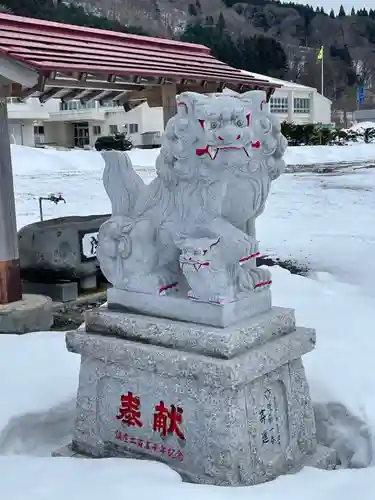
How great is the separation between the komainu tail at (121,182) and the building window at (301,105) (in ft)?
123

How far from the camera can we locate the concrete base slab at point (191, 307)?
8.91 ft

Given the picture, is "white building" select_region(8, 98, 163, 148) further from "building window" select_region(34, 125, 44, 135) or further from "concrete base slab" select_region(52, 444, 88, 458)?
"concrete base slab" select_region(52, 444, 88, 458)

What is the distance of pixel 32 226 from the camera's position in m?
6.70

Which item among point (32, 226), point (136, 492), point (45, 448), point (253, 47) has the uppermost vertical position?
point (253, 47)

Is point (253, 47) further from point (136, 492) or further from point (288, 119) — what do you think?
point (136, 492)

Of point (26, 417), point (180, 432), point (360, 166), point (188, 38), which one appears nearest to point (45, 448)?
point (26, 417)

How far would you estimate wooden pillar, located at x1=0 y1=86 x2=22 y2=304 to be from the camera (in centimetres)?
529

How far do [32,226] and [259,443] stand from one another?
4569 millimetres

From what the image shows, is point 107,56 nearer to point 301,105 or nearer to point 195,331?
point 195,331

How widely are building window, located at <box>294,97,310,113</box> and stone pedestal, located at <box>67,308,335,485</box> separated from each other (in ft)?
124

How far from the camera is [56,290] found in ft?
21.3

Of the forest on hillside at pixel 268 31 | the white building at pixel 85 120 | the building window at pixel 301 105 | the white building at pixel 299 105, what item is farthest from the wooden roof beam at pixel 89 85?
the forest on hillside at pixel 268 31

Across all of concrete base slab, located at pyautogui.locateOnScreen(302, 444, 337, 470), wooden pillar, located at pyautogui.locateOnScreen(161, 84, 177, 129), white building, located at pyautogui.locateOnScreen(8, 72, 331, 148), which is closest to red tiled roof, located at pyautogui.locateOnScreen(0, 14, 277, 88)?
wooden pillar, located at pyautogui.locateOnScreen(161, 84, 177, 129)

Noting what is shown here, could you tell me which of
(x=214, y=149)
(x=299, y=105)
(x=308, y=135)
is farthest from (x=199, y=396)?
(x=299, y=105)
